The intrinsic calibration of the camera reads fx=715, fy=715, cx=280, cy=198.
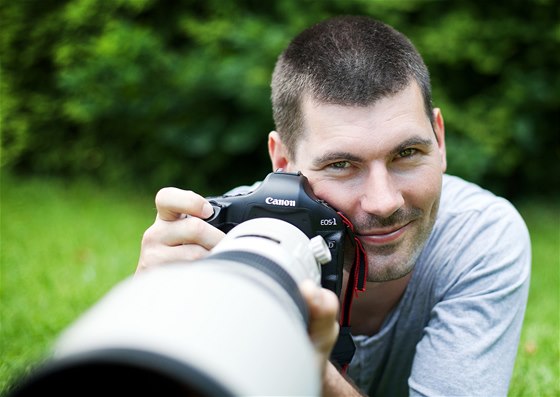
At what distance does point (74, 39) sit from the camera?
5.11m

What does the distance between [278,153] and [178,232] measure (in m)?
0.60

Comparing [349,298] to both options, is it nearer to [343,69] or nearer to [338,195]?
[338,195]

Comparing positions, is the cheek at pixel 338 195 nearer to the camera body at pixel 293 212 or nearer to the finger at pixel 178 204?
the camera body at pixel 293 212

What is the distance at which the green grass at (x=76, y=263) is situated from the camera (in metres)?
2.37

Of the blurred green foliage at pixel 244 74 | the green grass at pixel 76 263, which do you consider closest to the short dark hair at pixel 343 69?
the green grass at pixel 76 263

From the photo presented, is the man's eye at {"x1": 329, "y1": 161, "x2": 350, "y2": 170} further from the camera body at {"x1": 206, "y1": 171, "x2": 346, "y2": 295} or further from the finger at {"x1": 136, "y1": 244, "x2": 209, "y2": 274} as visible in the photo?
the finger at {"x1": 136, "y1": 244, "x2": 209, "y2": 274}

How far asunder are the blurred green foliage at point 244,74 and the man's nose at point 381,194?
2887mm

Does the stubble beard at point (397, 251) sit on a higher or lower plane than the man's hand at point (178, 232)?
lower

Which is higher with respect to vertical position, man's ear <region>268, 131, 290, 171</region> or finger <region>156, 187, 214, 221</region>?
finger <region>156, 187, 214, 221</region>

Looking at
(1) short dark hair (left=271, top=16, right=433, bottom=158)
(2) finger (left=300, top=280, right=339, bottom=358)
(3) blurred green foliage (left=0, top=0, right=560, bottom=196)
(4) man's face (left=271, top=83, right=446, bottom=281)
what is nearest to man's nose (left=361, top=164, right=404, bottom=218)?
(4) man's face (left=271, top=83, right=446, bottom=281)

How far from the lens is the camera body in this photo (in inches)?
52.9

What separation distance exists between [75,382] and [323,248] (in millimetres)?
546

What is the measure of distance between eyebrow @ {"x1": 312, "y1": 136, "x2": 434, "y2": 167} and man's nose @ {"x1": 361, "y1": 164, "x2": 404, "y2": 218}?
5cm

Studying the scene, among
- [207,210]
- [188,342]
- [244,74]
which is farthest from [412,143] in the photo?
[244,74]
